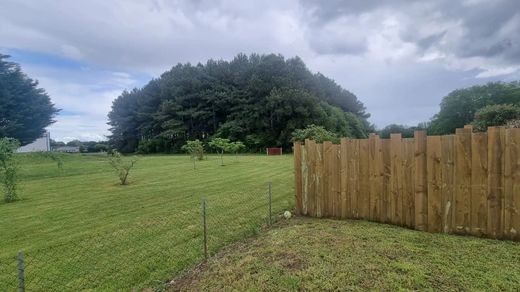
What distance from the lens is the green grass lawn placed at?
2873 mm

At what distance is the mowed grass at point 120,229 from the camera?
3867 mm

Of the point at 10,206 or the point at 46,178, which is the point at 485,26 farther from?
the point at 46,178

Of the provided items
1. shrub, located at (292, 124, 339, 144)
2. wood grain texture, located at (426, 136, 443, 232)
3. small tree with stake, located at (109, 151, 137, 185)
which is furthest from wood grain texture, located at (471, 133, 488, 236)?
small tree with stake, located at (109, 151, 137, 185)

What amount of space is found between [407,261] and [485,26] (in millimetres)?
12385

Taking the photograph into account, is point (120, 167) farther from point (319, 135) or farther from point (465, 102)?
point (465, 102)

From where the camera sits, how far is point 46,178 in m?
14.4

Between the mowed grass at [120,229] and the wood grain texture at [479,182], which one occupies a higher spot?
the wood grain texture at [479,182]

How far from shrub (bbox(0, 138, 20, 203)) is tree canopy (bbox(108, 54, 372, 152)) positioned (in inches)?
1152

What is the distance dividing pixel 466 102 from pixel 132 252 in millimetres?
49199

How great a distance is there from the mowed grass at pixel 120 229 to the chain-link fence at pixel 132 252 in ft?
0.04

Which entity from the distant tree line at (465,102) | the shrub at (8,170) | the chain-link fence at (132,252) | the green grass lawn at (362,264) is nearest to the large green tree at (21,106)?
the shrub at (8,170)

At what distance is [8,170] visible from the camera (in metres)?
9.57

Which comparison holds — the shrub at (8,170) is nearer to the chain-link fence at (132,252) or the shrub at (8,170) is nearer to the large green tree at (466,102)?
the chain-link fence at (132,252)

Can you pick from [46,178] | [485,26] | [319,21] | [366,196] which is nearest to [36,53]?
[46,178]
